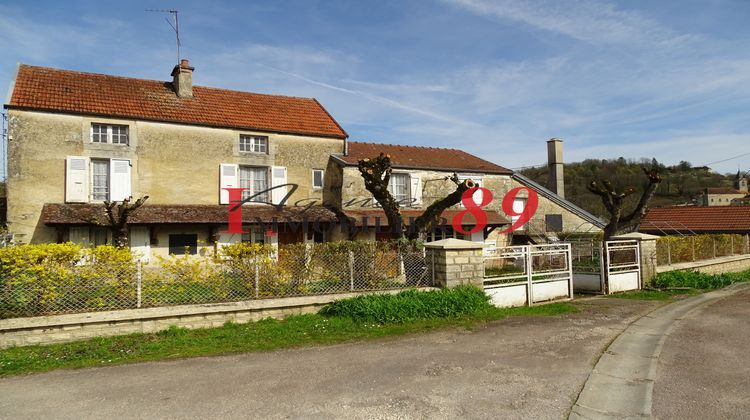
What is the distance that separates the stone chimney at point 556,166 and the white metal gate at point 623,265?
11185 mm

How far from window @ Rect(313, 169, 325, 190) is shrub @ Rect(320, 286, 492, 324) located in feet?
31.7

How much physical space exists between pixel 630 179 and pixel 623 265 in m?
45.8

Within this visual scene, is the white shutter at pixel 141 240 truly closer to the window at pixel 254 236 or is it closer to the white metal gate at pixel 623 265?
the window at pixel 254 236

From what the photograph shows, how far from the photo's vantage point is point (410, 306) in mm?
8391

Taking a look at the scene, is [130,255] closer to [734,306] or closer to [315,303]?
[315,303]

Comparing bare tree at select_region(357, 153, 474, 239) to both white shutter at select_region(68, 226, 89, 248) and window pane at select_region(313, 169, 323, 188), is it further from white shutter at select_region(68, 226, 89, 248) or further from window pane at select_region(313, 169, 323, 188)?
white shutter at select_region(68, 226, 89, 248)

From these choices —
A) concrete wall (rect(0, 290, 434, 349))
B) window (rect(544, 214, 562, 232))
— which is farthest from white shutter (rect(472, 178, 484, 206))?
concrete wall (rect(0, 290, 434, 349))

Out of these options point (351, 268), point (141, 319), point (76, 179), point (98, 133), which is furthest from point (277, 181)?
point (141, 319)

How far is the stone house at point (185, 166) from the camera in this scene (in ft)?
45.1

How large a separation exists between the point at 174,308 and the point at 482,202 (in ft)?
48.5

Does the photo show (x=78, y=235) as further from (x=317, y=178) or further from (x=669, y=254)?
(x=669, y=254)

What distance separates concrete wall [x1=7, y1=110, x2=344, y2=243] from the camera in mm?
13516

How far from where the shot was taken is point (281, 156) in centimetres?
1736

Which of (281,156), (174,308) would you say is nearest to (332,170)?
(281,156)
